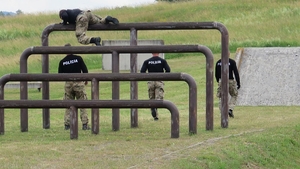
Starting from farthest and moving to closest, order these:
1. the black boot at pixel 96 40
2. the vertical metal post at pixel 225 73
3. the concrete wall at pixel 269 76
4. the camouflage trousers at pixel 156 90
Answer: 1. the concrete wall at pixel 269 76
2. the camouflage trousers at pixel 156 90
3. the black boot at pixel 96 40
4. the vertical metal post at pixel 225 73

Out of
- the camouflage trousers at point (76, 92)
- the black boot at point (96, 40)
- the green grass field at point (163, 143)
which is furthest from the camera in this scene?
the camouflage trousers at point (76, 92)

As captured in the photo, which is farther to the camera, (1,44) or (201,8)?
(201,8)

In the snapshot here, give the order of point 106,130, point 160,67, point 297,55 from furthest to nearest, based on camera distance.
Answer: point 297,55 → point 160,67 → point 106,130

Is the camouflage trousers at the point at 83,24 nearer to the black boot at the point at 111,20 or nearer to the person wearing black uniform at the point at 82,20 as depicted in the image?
the person wearing black uniform at the point at 82,20

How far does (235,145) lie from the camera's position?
10.8 meters

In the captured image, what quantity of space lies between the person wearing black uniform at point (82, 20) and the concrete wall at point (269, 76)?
26.5 feet

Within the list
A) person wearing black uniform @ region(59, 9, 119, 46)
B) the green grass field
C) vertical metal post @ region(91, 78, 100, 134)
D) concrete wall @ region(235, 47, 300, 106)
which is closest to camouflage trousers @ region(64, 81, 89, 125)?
the green grass field

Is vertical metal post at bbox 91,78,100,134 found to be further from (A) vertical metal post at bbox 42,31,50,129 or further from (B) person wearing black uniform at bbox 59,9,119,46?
(A) vertical metal post at bbox 42,31,50,129

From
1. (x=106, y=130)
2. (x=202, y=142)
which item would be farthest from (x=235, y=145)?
(x=106, y=130)

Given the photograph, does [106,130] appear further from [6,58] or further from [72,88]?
[6,58]

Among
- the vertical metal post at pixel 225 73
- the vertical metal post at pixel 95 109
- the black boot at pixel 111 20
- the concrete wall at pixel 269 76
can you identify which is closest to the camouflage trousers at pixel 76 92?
the black boot at pixel 111 20

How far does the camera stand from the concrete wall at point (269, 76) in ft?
67.7

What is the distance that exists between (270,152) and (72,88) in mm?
3957

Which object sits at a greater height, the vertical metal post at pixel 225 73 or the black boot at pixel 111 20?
the black boot at pixel 111 20
